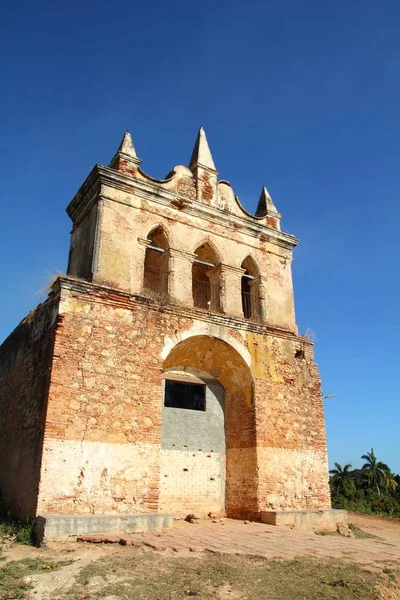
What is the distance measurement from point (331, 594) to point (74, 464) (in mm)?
4827

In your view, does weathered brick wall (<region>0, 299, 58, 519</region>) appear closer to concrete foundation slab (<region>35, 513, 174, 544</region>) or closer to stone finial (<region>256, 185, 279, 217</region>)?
concrete foundation slab (<region>35, 513, 174, 544</region>)

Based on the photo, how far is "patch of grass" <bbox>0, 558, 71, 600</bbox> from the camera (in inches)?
201

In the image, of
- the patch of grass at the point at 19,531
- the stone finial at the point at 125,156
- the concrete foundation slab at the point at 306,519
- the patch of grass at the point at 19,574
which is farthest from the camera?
the stone finial at the point at 125,156

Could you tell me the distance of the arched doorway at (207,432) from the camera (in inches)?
447

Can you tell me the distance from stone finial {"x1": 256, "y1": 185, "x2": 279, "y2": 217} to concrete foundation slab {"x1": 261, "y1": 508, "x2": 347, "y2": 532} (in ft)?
27.1

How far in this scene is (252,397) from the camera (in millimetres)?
11625

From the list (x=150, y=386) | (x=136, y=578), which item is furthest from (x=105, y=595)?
(x=150, y=386)

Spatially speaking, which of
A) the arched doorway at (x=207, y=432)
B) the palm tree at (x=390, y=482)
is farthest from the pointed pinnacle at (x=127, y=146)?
the palm tree at (x=390, y=482)

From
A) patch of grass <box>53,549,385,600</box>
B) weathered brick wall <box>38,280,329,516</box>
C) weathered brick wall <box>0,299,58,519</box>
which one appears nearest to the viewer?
patch of grass <box>53,549,385,600</box>

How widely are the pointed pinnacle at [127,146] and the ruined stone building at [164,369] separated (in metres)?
0.04

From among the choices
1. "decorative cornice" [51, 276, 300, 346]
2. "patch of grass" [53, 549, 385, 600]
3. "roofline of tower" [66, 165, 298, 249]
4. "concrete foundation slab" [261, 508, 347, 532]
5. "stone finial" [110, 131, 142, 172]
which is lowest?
"patch of grass" [53, 549, 385, 600]

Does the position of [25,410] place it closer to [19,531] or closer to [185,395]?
[19,531]

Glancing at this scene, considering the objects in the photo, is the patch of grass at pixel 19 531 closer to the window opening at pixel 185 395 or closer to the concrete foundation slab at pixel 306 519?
the window opening at pixel 185 395

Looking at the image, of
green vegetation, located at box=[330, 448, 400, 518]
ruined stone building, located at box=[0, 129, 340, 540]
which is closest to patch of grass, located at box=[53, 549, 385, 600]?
ruined stone building, located at box=[0, 129, 340, 540]
